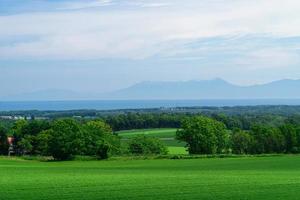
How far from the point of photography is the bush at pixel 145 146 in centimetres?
10581

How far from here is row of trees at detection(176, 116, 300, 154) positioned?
96.8 m

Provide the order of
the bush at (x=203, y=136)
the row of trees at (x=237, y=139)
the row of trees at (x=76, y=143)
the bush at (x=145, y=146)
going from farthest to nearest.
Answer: the bush at (x=145, y=146), the bush at (x=203, y=136), the row of trees at (x=237, y=139), the row of trees at (x=76, y=143)

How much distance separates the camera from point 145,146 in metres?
107

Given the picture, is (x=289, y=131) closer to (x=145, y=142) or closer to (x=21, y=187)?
(x=145, y=142)

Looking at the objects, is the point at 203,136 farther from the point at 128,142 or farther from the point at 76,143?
the point at 76,143

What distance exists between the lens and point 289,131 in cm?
9700

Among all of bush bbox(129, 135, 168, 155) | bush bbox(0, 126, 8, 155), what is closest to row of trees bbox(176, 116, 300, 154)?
bush bbox(129, 135, 168, 155)

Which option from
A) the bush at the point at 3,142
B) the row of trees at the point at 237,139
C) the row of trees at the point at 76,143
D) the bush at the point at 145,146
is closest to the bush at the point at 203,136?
the row of trees at the point at 237,139

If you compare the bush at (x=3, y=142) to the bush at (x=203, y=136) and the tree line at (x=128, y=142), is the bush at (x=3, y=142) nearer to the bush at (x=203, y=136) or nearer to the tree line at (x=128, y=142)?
the tree line at (x=128, y=142)

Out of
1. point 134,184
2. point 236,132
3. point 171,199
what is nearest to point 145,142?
point 236,132

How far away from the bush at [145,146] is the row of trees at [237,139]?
6.40 meters

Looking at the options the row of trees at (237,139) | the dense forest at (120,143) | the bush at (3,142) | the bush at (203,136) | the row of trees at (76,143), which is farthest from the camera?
the bush at (3,142)

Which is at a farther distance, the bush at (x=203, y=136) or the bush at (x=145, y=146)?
the bush at (x=145, y=146)

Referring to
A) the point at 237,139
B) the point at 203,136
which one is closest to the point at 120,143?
the point at 203,136
